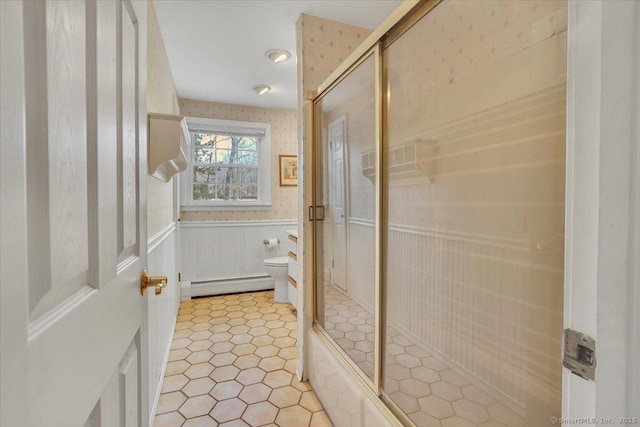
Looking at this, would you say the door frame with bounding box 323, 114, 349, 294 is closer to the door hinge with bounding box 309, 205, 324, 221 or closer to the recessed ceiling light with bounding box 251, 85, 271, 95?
the door hinge with bounding box 309, 205, 324, 221

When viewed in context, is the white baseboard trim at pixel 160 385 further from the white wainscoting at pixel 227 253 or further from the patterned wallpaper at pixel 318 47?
the patterned wallpaper at pixel 318 47

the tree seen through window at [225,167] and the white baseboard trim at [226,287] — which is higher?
the tree seen through window at [225,167]

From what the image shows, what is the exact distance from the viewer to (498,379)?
136cm

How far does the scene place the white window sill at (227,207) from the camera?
361 cm

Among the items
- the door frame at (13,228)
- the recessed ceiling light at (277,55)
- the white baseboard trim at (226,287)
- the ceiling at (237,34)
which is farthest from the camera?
the white baseboard trim at (226,287)

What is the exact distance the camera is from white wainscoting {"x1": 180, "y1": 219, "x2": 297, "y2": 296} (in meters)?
3.59

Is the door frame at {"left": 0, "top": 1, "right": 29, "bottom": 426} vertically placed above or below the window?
below

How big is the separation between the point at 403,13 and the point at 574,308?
3.78 ft

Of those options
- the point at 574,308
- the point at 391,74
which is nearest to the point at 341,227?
the point at 391,74

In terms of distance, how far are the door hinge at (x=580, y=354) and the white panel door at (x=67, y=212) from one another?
0.74 metres

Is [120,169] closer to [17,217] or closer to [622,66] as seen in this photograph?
[17,217]

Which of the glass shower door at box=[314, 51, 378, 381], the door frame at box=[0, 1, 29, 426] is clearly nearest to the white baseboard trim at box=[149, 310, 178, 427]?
→ the glass shower door at box=[314, 51, 378, 381]

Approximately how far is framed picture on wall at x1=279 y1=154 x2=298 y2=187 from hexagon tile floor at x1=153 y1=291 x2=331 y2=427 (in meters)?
1.64

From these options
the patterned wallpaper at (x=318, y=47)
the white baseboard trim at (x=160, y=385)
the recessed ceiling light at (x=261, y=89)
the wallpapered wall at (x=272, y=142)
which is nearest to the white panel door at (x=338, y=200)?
the patterned wallpaper at (x=318, y=47)
